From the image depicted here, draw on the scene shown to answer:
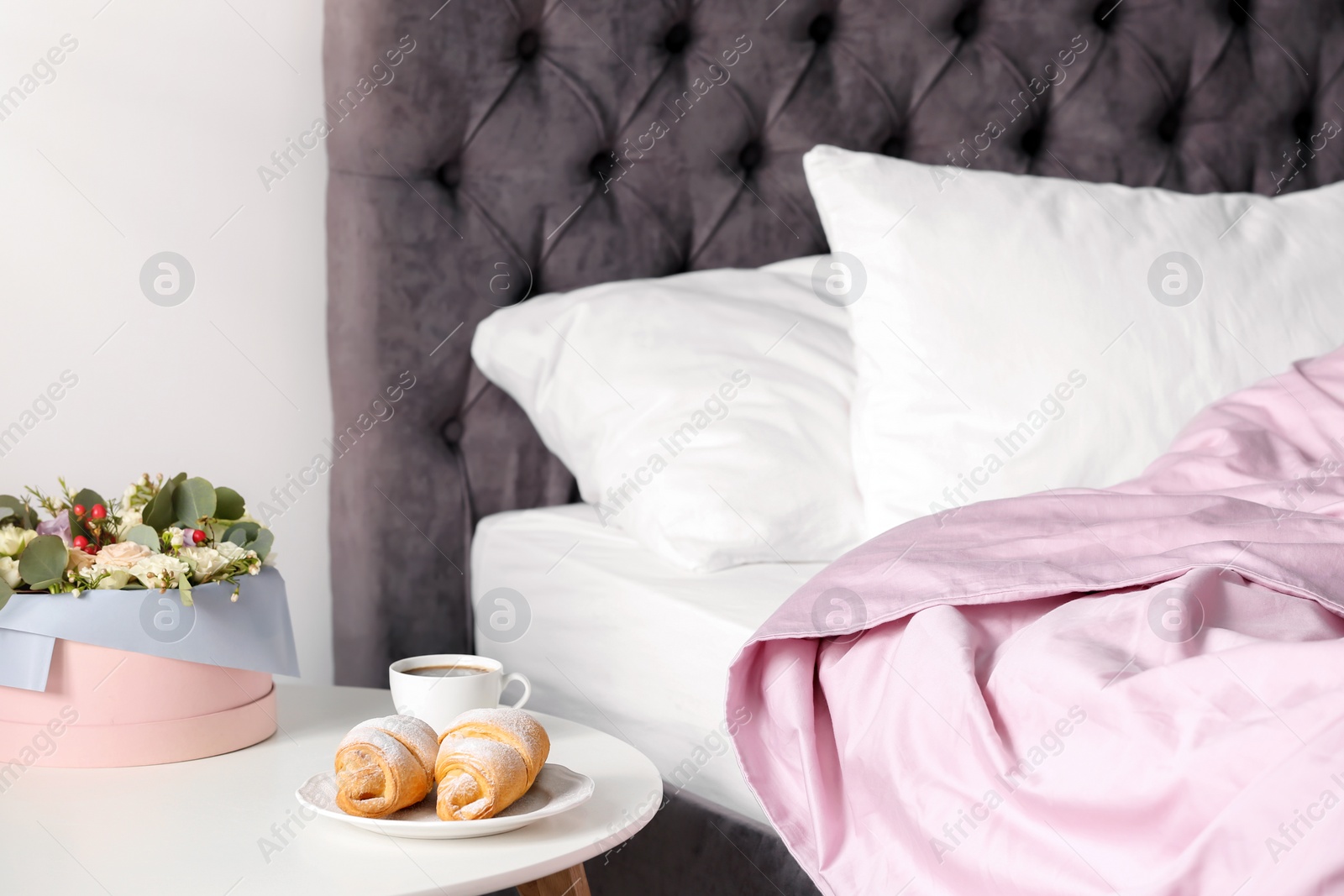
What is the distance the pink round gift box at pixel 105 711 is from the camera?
77cm

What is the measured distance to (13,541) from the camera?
80cm

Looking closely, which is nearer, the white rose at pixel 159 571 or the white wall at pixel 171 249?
the white rose at pixel 159 571

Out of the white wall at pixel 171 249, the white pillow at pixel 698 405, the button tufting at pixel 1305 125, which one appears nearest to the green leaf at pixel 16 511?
the white wall at pixel 171 249

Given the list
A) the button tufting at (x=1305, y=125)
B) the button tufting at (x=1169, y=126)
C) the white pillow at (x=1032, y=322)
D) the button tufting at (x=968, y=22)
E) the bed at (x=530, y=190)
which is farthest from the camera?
the button tufting at (x=1305, y=125)

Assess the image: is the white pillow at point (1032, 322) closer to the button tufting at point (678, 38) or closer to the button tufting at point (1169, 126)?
the button tufting at point (678, 38)

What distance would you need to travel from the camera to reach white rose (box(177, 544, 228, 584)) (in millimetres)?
813

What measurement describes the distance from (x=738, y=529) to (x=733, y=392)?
156mm

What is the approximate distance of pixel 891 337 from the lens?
44.4 inches

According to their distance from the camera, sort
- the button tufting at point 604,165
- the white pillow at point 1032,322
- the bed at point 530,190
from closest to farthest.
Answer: the white pillow at point 1032,322
the bed at point 530,190
the button tufting at point 604,165

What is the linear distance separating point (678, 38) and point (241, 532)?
2.78 ft

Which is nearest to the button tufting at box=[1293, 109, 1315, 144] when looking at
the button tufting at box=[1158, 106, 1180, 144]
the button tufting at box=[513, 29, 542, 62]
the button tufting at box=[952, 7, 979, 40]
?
the button tufting at box=[1158, 106, 1180, 144]

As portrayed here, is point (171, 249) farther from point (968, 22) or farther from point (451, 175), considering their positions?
point (968, 22)

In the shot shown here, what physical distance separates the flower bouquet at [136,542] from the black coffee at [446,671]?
146 mm

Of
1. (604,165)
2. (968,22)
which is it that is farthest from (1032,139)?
(604,165)
